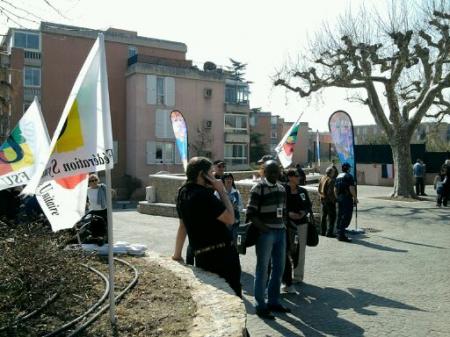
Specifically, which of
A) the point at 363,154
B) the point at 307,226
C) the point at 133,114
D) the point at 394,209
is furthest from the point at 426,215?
the point at 133,114

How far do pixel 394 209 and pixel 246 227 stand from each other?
526 inches

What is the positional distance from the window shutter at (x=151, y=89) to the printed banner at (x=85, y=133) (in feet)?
122

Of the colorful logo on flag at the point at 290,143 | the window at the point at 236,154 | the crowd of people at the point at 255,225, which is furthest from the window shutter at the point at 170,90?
the crowd of people at the point at 255,225

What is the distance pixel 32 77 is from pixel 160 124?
418 inches

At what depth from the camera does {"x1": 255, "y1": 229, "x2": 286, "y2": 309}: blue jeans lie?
5.86 meters

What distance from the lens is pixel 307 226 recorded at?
7500 millimetres

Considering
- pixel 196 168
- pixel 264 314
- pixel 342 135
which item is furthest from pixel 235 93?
pixel 196 168

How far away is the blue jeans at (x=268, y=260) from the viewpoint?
19.2 ft

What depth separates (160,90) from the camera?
135 feet

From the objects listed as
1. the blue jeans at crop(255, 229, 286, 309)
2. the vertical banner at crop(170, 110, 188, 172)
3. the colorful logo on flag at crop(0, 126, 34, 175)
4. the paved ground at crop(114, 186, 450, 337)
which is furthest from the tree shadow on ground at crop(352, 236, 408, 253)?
the colorful logo on flag at crop(0, 126, 34, 175)

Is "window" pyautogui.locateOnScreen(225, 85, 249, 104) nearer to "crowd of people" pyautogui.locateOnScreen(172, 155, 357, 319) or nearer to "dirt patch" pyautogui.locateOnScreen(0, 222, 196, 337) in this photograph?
"crowd of people" pyautogui.locateOnScreen(172, 155, 357, 319)

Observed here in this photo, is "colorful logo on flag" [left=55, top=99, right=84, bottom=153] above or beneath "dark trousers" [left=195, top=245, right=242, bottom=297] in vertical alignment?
above

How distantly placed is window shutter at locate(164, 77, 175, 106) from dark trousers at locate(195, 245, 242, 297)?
123 feet

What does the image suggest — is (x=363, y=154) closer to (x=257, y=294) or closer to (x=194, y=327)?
(x=257, y=294)
